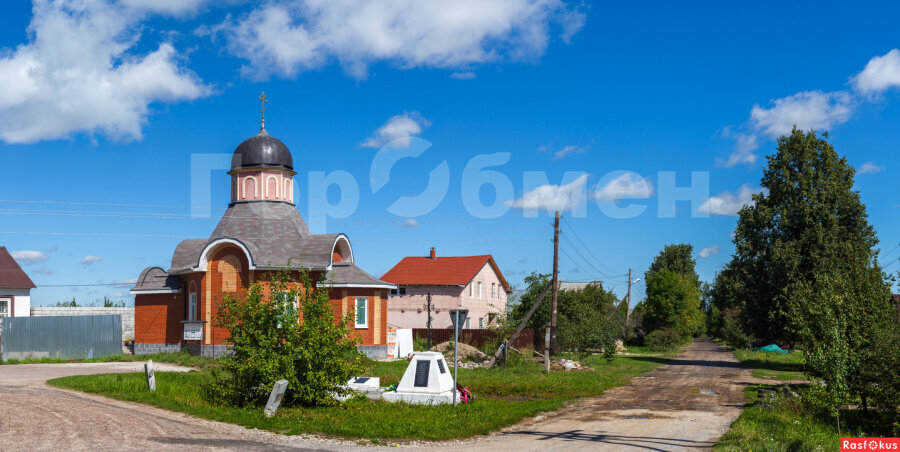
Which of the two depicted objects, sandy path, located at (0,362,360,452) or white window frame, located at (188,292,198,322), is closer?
sandy path, located at (0,362,360,452)

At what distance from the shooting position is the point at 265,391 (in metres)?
14.9

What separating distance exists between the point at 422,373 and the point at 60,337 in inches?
792

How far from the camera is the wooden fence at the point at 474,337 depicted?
35.5m

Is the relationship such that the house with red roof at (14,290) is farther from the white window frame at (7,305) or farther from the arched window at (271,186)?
the arched window at (271,186)

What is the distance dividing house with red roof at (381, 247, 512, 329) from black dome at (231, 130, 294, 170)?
15524mm

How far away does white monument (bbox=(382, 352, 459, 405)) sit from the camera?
1584 cm

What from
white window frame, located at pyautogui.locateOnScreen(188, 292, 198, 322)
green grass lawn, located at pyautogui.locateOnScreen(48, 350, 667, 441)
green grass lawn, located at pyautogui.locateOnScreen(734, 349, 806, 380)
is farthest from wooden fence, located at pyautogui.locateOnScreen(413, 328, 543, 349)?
green grass lawn, located at pyautogui.locateOnScreen(48, 350, 667, 441)

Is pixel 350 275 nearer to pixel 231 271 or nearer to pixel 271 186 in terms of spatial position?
pixel 231 271

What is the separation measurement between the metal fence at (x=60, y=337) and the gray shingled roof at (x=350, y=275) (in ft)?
31.6

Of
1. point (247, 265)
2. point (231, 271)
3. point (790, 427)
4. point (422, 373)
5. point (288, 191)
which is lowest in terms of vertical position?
point (790, 427)

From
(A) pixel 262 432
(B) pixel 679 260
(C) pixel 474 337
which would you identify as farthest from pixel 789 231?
(B) pixel 679 260

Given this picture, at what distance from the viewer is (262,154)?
107 feet

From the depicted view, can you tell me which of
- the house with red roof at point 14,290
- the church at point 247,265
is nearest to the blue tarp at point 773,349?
the church at point 247,265

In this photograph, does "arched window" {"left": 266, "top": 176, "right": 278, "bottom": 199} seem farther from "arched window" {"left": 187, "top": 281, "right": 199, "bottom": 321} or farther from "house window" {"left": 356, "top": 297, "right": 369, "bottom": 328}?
"house window" {"left": 356, "top": 297, "right": 369, "bottom": 328}
